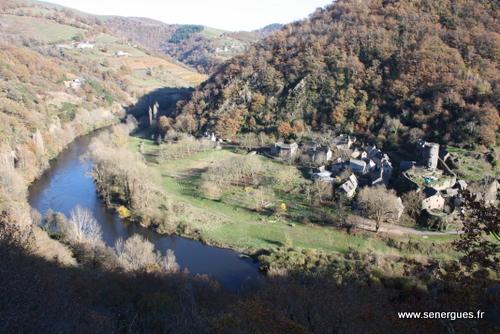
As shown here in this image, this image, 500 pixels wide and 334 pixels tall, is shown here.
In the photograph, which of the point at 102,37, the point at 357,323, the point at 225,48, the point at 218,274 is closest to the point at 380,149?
the point at 218,274

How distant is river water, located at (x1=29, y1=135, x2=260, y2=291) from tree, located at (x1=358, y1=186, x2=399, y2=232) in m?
10.5

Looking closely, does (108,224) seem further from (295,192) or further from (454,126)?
(454,126)

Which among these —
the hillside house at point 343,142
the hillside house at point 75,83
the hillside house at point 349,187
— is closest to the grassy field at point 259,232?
the hillside house at point 349,187

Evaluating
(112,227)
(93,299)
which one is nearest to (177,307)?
(93,299)

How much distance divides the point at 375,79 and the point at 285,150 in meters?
17.3

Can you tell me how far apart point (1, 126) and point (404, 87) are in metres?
49.8

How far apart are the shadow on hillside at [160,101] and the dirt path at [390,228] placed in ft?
155

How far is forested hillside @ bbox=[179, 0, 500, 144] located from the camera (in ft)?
143

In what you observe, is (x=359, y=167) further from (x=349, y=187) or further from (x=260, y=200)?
(x=260, y=200)

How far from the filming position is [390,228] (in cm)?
2978

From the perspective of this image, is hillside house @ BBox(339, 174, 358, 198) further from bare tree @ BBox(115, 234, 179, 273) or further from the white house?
the white house

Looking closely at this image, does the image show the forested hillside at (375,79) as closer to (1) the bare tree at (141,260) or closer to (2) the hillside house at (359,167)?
(2) the hillside house at (359,167)

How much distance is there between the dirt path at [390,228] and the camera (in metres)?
28.9

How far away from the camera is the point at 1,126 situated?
147ft
